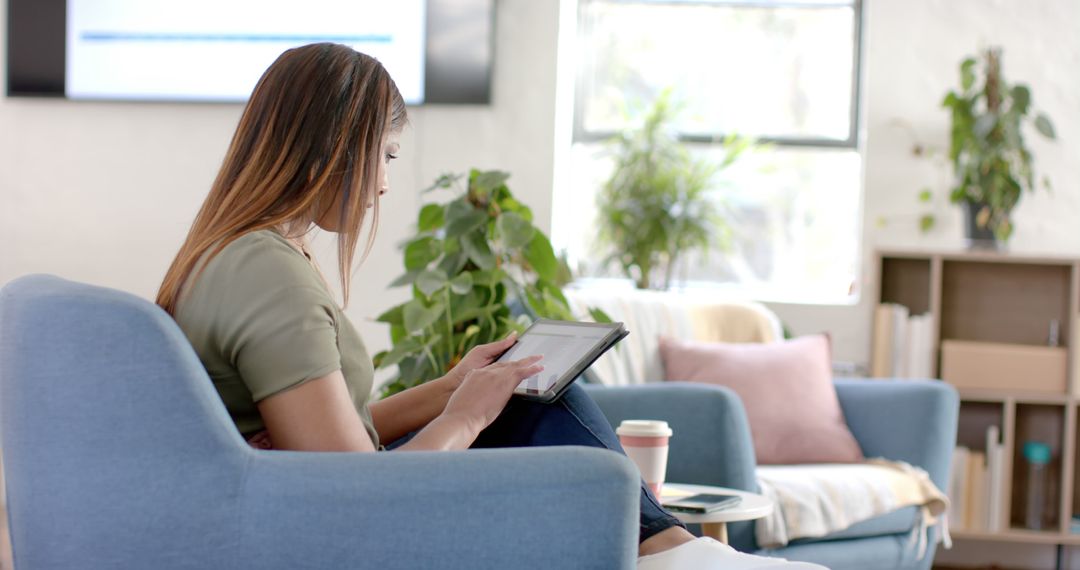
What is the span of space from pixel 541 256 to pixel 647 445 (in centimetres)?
84

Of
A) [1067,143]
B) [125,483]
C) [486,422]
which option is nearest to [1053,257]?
[1067,143]

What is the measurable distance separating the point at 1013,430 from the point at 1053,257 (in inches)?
21.9

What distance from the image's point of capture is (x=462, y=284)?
8.48 feet

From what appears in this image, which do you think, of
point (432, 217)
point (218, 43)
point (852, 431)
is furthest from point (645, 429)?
point (218, 43)

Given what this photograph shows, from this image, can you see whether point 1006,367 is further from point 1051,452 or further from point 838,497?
point 838,497

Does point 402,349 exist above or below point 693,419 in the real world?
above

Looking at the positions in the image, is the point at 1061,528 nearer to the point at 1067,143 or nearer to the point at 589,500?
the point at 1067,143

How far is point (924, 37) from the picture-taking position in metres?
4.07

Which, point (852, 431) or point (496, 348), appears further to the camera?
point (852, 431)

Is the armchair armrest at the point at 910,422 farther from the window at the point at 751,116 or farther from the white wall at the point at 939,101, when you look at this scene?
the window at the point at 751,116

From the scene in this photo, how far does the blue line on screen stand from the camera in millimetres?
4234

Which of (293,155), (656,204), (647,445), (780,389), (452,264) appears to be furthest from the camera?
(656,204)

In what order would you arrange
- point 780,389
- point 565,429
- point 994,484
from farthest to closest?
point 994,484 → point 780,389 → point 565,429

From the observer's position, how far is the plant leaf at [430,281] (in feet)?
8.39
